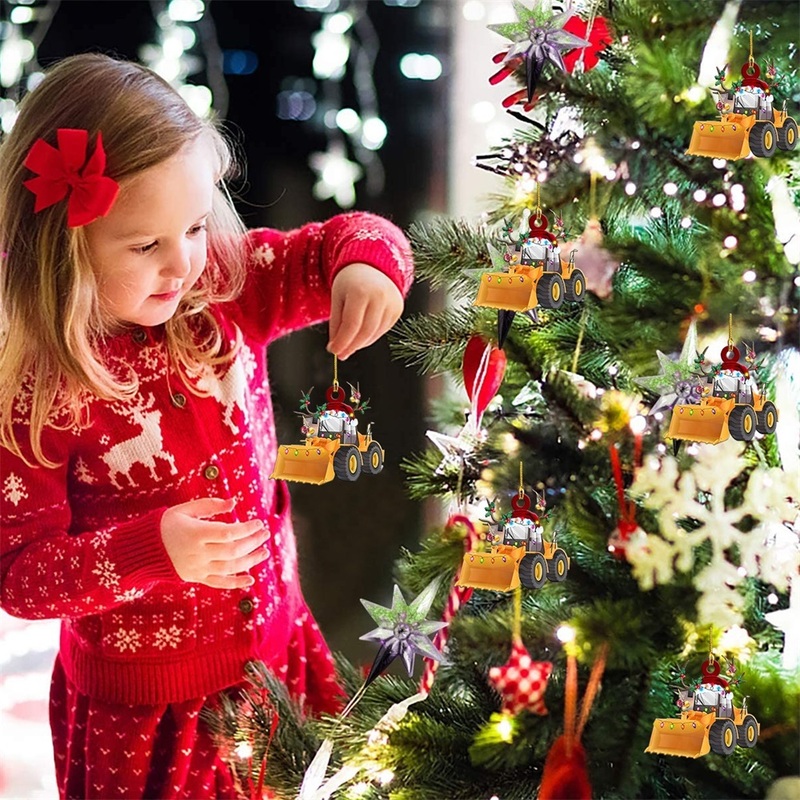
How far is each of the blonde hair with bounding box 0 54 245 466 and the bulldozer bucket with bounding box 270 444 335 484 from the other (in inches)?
7.1

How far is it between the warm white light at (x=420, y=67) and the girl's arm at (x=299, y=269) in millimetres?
471

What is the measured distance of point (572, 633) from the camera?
94 centimetres

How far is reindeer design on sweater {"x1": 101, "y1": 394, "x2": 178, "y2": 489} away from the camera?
990 millimetres

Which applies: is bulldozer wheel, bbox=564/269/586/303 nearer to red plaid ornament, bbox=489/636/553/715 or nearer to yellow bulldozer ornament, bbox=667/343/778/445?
yellow bulldozer ornament, bbox=667/343/778/445

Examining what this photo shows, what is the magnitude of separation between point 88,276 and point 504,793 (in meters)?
0.59

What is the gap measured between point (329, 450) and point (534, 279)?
0.22 m

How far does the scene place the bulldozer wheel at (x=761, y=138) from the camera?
2.80 feet

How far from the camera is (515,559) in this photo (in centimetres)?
91

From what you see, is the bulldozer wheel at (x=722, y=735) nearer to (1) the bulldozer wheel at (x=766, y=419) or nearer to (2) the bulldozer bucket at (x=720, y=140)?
(1) the bulldozer wheel at (x=766, y=419)

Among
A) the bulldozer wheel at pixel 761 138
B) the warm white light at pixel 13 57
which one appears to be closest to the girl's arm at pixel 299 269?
the bulldozer wheel at pixel 761 138

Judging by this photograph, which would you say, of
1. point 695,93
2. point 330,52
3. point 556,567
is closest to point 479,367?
point 556,567

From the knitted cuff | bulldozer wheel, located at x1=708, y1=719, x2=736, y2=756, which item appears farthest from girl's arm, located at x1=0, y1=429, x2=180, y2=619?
bulldozer wheel, located at x1=708, y1=719, x2=736, y2=756

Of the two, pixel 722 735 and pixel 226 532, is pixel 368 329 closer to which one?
pixel 226 532

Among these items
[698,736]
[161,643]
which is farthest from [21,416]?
[698,736]
